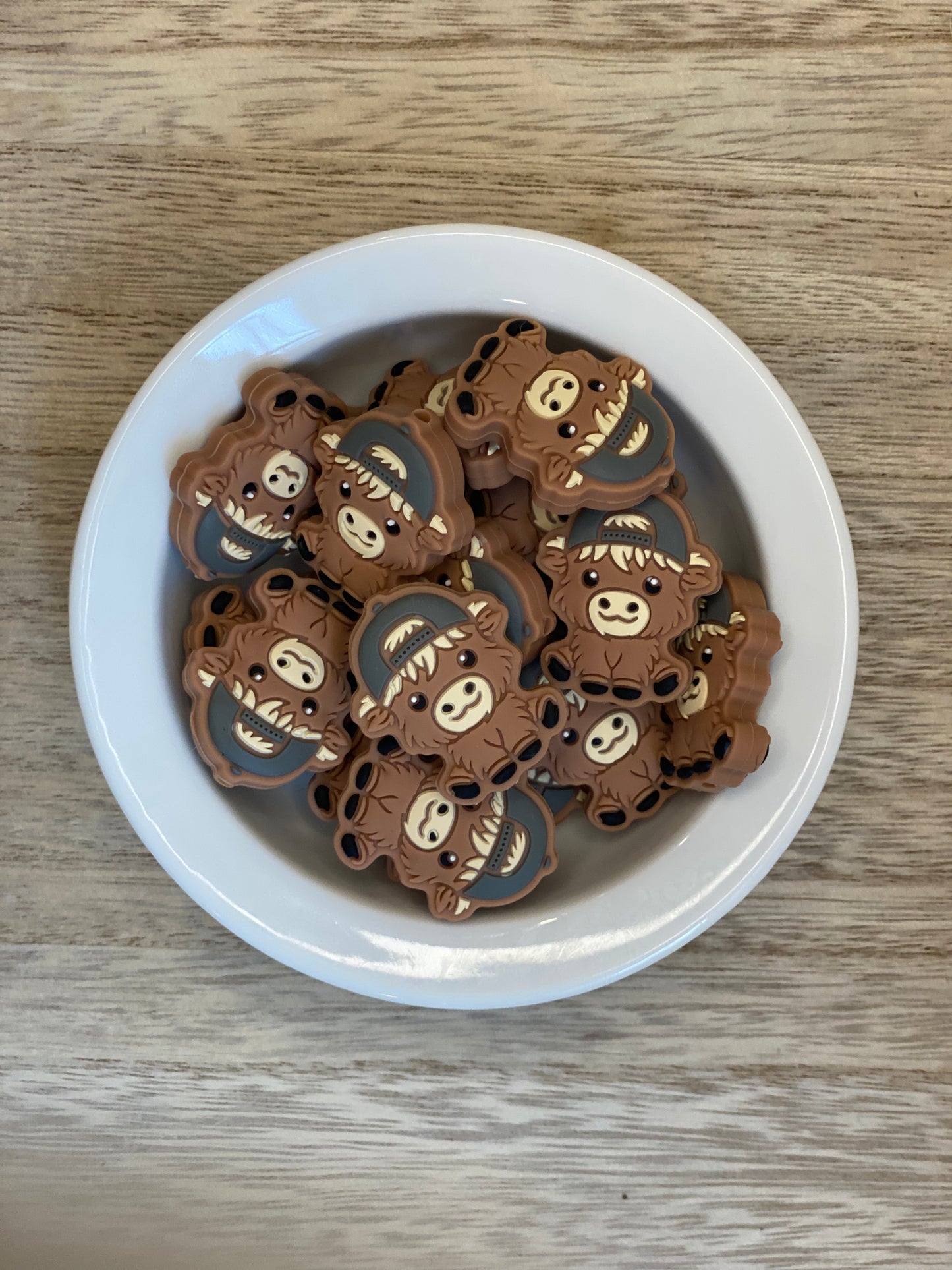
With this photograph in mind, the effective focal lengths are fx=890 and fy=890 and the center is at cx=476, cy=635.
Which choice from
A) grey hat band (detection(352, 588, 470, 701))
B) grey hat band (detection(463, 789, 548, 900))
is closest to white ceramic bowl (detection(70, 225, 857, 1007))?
grey hat band (detection(463, 789, 548, 900))

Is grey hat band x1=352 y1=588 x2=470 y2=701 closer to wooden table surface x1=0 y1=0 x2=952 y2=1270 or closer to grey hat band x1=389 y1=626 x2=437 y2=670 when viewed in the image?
grey hat band x1=389 y1=626 x2=437 y2=670

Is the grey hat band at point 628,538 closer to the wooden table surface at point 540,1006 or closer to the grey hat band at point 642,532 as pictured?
the grey hat band at point 642,532

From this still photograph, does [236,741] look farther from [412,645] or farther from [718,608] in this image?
[718,608]

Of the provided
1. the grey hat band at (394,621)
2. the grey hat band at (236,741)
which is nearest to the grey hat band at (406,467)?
the grey hat band at (394,621)

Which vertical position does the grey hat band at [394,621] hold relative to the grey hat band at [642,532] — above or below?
below

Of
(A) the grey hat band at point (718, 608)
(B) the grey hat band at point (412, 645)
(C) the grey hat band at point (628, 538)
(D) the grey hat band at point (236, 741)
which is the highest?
(C) the grey hat band at point (628, 538)

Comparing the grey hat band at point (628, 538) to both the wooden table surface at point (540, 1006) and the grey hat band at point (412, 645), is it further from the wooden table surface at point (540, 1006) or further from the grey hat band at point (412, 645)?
the wooden table surface at point (540, 1006)

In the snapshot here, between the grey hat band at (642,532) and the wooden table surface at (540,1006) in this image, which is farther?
the wooden table surface at (540,1006)
